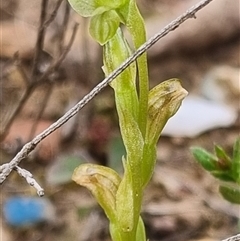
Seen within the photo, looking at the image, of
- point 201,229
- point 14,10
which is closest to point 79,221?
point 201,229

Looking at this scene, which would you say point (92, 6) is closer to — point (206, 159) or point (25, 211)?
point (206, 159)

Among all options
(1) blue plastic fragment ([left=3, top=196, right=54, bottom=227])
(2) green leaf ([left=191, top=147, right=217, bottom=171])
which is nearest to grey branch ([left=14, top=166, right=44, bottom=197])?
(2) green leaf ([left=191, top=147, right=217, bottom=171])

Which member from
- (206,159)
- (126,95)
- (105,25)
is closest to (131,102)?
(126,95)

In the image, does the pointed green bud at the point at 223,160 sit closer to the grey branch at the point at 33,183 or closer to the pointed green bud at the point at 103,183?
the pointed green bud at the point at 103,183

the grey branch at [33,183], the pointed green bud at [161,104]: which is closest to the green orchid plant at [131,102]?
the pointed green bud at [161,104]

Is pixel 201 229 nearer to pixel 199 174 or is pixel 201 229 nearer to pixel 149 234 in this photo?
pixel 149 234
